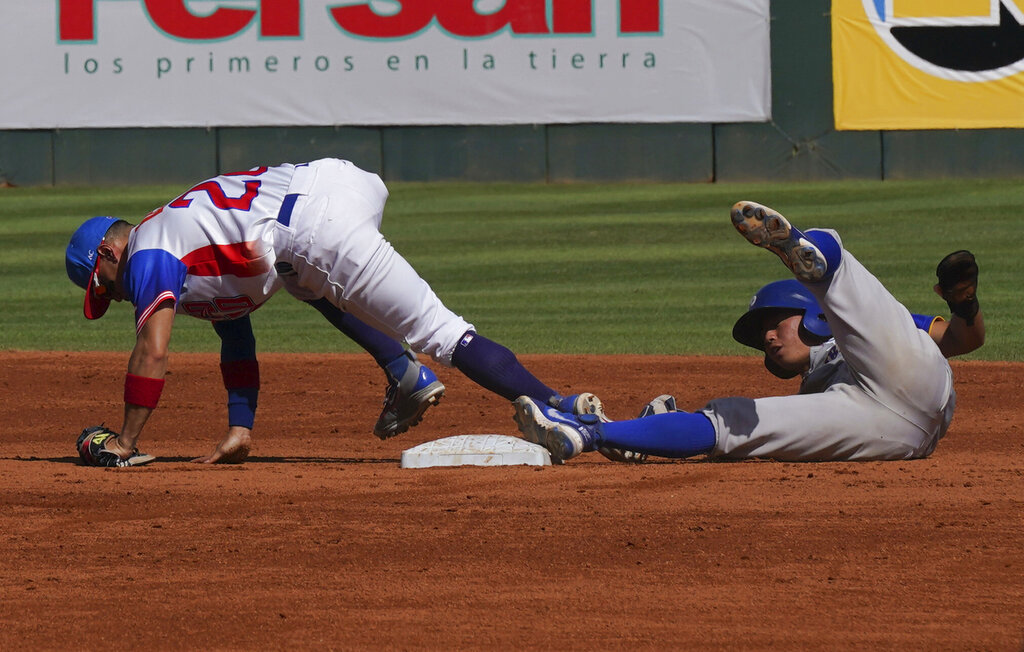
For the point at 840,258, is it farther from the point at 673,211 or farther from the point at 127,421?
the point at 673,211

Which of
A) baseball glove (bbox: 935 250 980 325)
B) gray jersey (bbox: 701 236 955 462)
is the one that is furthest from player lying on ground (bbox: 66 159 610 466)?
baseball glove (bbox: 935 250 980 325)

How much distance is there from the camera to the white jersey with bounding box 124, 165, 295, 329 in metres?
4.94

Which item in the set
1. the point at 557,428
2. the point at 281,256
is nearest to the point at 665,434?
the point at 557,428

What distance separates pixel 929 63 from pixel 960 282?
1040 cm

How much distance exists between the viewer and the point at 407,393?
17.9 ft

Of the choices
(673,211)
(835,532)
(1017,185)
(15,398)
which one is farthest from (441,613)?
(1017,185)

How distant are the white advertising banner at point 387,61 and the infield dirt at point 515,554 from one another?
9.62 meters

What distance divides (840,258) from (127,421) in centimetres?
248

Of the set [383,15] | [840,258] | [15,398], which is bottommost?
[15,398]

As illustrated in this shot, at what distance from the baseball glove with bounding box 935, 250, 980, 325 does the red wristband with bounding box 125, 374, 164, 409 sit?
8.48 feet

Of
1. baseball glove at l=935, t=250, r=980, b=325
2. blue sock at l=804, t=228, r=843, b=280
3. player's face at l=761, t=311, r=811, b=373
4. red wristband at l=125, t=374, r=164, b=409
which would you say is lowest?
red wristband at l=125, t=374, r=164, b=409

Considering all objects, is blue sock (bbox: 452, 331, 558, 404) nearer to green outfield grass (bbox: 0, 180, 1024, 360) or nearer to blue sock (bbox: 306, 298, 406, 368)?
blue sock (bbox: 306, 298, 406, 368)

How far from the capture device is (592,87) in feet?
49.5

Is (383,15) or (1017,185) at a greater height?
(383,15)
